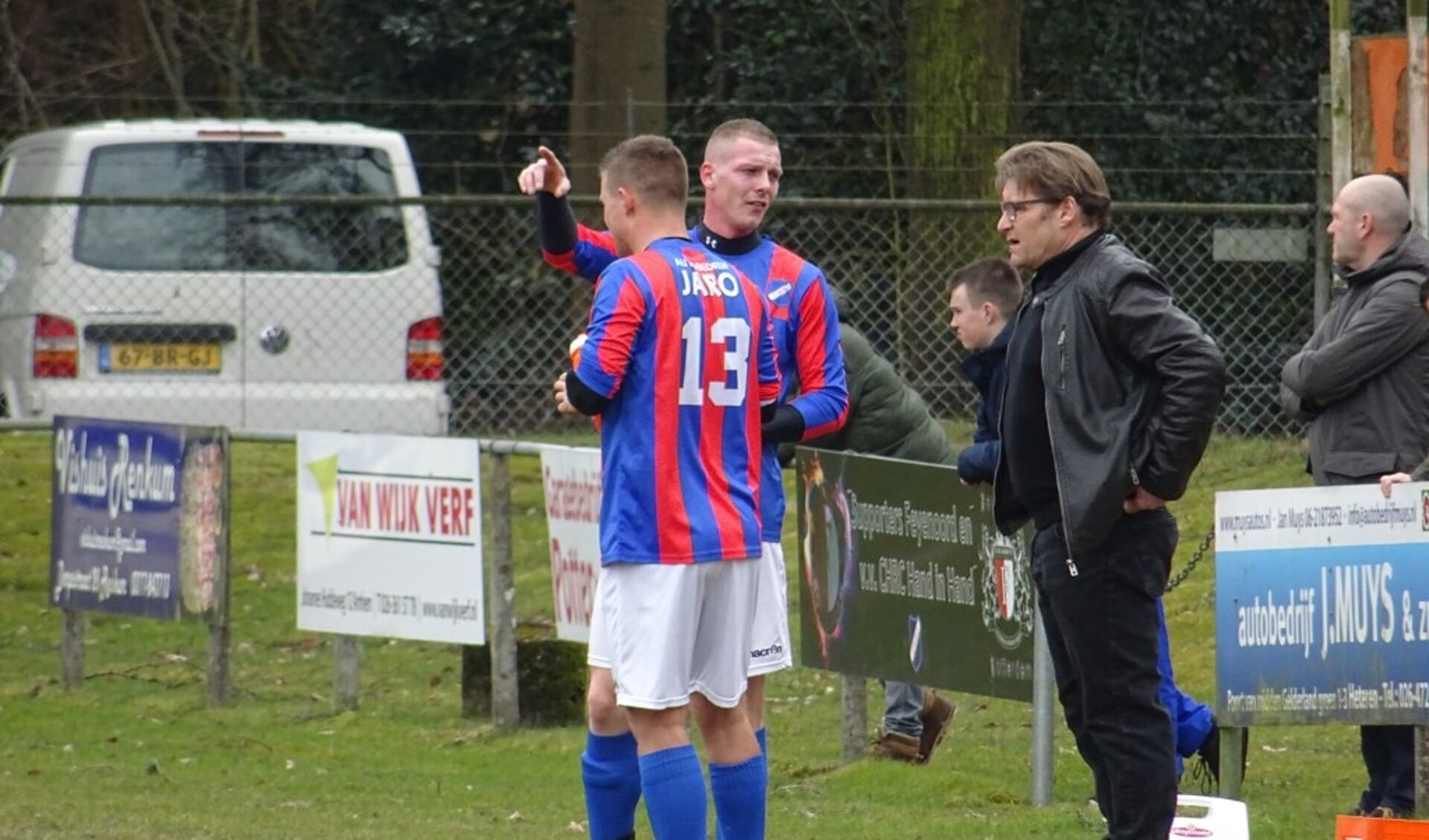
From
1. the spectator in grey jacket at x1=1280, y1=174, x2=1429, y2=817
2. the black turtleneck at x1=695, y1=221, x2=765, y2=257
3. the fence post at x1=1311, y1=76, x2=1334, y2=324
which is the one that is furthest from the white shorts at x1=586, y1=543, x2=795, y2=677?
the fence post at x1=1311, y1=76, x2=1334, y2=324

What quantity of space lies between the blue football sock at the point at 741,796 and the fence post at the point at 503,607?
3.82 metres

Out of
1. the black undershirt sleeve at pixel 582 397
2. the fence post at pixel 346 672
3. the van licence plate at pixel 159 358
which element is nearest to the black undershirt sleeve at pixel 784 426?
the black undershirt sleeve at pixel 582 397

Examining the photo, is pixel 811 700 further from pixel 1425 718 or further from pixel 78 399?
pixel 78 399

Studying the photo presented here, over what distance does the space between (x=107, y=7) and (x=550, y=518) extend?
15.1 metres

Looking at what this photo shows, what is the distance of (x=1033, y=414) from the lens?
5.80 meters

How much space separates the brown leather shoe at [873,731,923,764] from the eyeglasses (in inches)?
136

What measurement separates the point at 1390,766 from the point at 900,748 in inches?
76.8

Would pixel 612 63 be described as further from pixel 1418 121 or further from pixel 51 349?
pixel 1418 121

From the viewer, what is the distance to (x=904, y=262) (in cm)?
1427

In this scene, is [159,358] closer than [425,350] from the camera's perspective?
Yes

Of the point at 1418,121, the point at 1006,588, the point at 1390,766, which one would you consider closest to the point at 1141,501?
the point at 1390,766

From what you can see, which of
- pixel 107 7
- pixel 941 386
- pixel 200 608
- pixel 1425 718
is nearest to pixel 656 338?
pixel 1425 718

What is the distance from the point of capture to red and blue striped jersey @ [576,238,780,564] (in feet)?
19.6

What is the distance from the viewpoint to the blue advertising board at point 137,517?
10.9 metres
